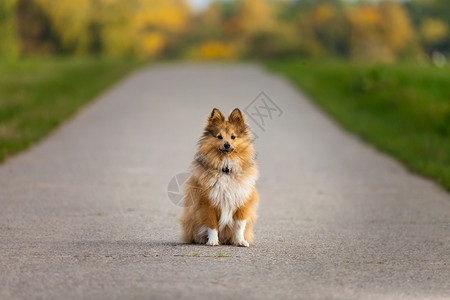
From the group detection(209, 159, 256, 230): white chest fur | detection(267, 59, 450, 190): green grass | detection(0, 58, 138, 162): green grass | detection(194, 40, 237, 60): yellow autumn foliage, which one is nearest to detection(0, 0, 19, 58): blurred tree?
detection(0, 58, 138, 162): green grass

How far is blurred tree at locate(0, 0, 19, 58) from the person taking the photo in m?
37.4

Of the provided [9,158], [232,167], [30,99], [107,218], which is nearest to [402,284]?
[232,167]

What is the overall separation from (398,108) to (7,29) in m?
23.7

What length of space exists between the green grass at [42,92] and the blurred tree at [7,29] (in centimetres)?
295

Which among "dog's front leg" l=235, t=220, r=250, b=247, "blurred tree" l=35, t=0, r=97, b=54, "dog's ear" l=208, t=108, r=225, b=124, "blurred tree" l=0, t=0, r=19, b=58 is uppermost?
"blurred tree" l=35, t=0, r=97, b=54

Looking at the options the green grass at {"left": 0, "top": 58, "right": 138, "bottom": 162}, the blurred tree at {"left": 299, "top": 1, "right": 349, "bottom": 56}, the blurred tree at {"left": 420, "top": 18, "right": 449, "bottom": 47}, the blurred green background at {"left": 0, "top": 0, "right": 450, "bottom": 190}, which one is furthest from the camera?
the blurred tree at {"left": 420, "top": 18, "right": 449, "bottom": 47}

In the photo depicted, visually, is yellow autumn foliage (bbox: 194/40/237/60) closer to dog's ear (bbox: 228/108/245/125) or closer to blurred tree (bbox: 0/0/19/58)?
blurred tree (bbox: 0/0/19/58)

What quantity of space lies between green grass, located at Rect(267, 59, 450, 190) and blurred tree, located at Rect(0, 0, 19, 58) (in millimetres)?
15550

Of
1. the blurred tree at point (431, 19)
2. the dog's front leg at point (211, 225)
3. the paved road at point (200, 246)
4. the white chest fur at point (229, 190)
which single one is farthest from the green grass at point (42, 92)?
the blurred tree at point (431, 19)

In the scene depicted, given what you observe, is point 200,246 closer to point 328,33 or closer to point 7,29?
point 7,29

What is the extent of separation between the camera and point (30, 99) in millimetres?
23938

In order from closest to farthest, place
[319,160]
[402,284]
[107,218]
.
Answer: [402,284] < [107,218] < [319,160]

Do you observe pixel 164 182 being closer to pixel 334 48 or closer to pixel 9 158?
pixel 9 158

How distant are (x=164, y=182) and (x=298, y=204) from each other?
109 inches
